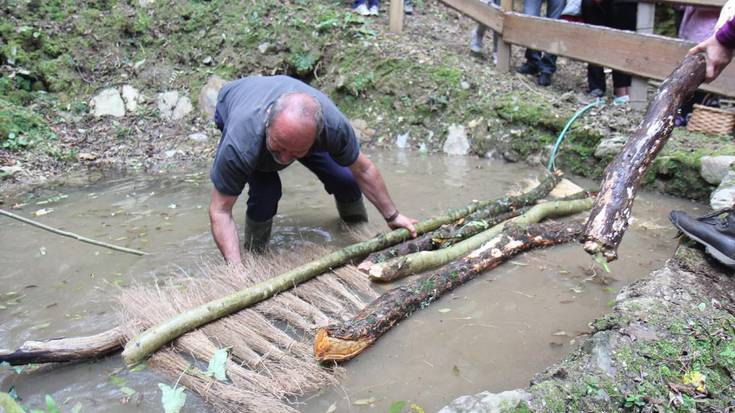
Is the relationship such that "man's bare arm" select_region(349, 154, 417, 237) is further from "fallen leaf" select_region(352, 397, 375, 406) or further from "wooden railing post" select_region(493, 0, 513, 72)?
"wooden railing post" select_region(493, 0, 513, 72)

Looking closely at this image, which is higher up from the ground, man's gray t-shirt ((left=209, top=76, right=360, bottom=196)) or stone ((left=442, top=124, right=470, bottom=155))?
man's gray t-shirt ((left=209, top=76, right=360, bottom=196))

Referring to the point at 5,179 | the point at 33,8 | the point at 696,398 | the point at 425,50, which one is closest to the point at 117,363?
the point at 696,398

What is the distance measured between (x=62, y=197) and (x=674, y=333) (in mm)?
4855

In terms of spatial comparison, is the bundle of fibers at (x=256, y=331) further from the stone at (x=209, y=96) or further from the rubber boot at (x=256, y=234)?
the stone at (x=209, y=96)

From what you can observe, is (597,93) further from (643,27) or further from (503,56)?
(503,56)

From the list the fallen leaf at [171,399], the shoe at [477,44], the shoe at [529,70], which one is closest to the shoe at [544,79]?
the shoe at [529,70]

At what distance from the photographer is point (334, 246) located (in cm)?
360

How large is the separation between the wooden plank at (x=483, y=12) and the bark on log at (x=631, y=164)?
12.1ft

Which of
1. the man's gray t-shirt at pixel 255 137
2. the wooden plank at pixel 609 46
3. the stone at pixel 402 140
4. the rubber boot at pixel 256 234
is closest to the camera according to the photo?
the man's gray t-shirt at pixel 255 137

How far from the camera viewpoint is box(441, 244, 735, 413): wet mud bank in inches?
66.4

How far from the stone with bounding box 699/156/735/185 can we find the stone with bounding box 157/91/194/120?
18.0ft

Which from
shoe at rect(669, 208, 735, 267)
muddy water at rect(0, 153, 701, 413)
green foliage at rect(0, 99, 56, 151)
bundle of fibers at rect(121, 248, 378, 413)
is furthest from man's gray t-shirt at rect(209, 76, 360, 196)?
green foliage at rect(0, 99, 56, 151)

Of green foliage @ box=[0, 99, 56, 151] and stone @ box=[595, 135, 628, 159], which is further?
green foliage @ box=[0, 99, 56, 151]

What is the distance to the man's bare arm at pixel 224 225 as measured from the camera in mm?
2832
